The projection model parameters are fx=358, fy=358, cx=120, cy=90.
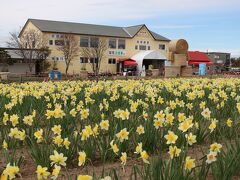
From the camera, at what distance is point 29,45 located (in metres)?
46.6

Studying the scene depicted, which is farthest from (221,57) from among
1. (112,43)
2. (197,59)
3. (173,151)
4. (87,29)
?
(173,151)

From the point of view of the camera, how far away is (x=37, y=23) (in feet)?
160

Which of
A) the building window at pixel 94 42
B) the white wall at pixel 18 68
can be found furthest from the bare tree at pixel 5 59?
the building window at pixel 94 42

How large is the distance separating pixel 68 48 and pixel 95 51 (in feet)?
16.0

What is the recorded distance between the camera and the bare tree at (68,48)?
47.0 m

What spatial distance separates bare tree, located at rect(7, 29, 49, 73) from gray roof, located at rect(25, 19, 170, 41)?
142 centimetres

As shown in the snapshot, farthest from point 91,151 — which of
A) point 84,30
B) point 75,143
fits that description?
point 84,30

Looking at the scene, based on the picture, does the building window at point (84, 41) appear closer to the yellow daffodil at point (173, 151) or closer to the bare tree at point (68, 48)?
the bare tree at point (68, 48)

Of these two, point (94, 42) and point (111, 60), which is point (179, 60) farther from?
point (111, 60)

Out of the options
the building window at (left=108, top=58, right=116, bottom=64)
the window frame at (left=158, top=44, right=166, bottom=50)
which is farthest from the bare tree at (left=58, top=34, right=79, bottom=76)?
the window frame at (left=158, top=44, right=166, bottom=50)

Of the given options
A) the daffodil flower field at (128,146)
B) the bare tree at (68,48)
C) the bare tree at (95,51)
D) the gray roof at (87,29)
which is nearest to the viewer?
the daffodil flower field at (128,146)

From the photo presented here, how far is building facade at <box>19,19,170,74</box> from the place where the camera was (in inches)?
1896

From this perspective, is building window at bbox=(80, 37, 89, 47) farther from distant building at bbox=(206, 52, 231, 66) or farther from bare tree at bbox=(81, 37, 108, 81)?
distant building at bbox=(206, 52, 231, 66)

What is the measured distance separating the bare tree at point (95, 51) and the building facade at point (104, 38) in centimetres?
48
